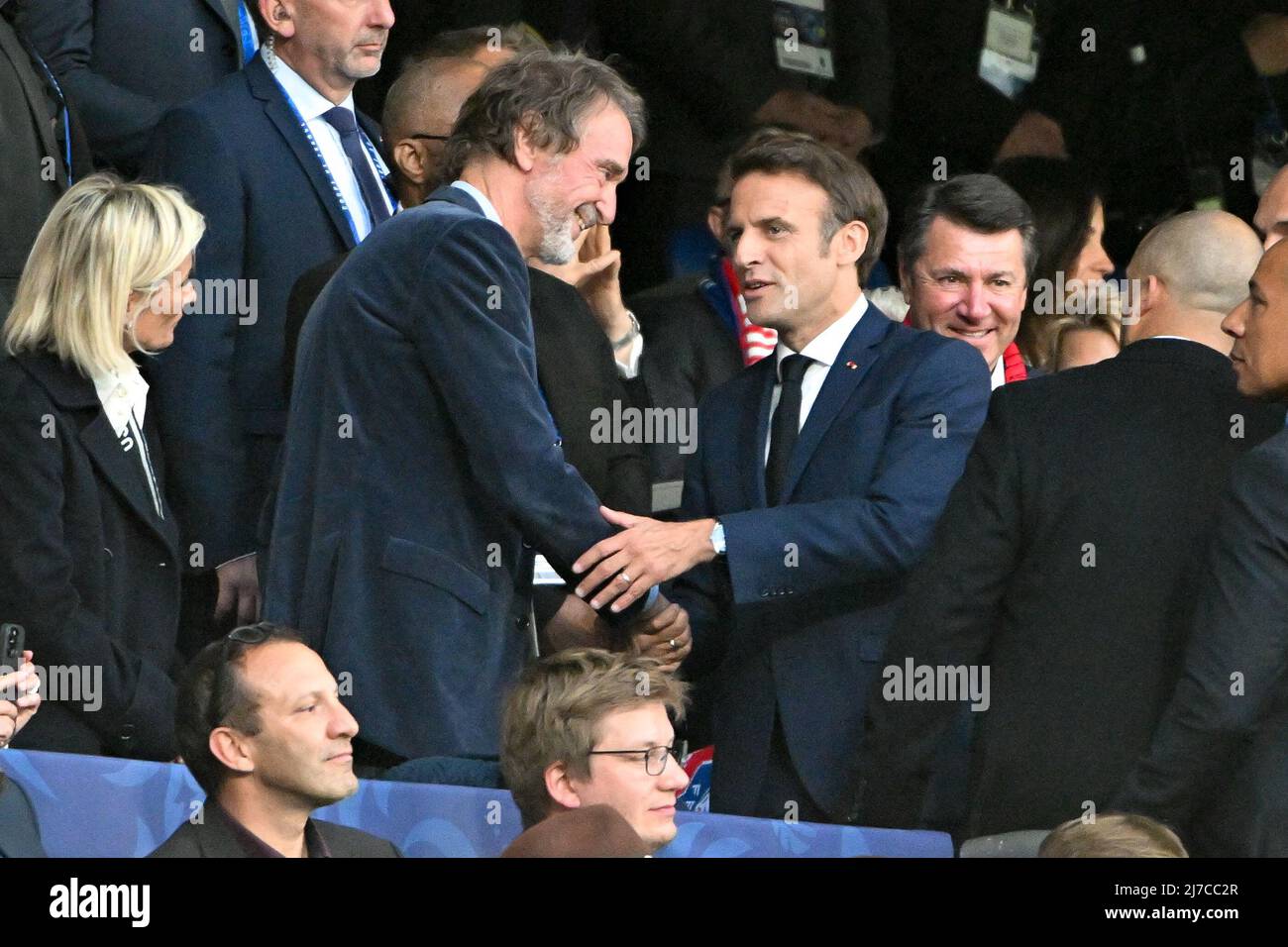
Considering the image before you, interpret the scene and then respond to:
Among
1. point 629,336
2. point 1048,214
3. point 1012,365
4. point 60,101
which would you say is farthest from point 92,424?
point 1048,214

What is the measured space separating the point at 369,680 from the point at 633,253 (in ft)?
5.00

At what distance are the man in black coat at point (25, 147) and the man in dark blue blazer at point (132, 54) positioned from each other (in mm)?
179

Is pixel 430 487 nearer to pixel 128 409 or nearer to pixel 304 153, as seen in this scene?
pixel 128 409

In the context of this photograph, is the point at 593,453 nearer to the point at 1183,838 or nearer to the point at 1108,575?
the point at 1108,575

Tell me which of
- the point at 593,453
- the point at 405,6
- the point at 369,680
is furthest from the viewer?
the point at 405,6

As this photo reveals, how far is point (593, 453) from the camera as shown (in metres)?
4.86

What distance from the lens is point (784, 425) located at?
4957mm

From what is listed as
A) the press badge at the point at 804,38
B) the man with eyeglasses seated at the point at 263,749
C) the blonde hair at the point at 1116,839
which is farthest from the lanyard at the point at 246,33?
the blonde hair at the point at 1116,839

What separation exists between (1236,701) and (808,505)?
0.88 m

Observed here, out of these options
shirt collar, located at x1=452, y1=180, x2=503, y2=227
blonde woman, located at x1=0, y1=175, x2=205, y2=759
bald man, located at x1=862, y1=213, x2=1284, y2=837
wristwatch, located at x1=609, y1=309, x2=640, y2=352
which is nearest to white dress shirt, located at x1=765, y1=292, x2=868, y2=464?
bald man, located at x1=862, y1=213, x2=1284, y2=837

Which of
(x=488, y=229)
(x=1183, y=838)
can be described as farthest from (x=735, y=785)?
(x=488, y=229)

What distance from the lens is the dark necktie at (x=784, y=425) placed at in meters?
4.94

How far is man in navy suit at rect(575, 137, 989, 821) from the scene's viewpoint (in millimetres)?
4840

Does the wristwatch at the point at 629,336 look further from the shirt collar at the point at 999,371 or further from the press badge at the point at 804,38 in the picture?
the press badge at the point at 804,38
